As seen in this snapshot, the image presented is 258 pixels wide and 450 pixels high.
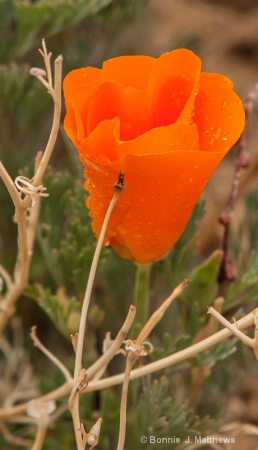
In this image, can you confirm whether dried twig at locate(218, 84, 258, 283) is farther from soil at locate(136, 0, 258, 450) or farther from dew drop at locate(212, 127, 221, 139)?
soil at locate(136, 0, 258, 450)

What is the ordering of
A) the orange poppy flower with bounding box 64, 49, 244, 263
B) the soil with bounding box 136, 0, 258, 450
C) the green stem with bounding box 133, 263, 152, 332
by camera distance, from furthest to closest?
the soil with bounding box 136, 0, 258, 450, the green stem with bounding box 133, 263, 152, 332, the orange poppy flower with bounding box 64, 49, 244, 263

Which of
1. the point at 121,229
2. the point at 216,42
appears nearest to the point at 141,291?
the point at 121,229

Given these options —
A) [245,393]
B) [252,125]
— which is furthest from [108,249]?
[252,125]

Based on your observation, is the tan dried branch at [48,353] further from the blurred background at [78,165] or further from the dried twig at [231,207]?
the dried twig at [231,207]

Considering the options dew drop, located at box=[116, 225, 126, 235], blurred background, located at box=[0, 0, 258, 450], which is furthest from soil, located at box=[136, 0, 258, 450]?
dew drop, located at box=[116, 225, 126, 235]

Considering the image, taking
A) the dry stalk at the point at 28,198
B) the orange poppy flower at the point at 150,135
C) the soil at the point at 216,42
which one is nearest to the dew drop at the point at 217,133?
the orange poppy flower at the point at 150,135

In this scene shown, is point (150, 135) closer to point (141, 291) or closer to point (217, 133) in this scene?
point (217, 133)
